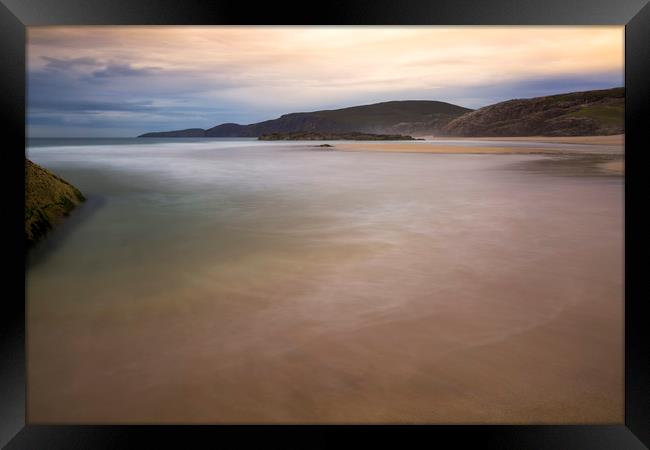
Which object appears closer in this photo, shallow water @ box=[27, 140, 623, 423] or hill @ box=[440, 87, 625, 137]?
shallow water @ box=[27, 140, 623, 423]

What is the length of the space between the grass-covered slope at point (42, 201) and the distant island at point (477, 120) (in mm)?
17772

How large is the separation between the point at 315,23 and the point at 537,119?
28.7 metres

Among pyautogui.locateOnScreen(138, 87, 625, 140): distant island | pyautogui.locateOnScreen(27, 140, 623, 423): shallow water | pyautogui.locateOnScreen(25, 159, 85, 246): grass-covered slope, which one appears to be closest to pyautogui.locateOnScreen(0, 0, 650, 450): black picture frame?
pyautogui.locateOnScreen(27, 140, 623, 423): shallow water

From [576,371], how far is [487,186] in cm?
517

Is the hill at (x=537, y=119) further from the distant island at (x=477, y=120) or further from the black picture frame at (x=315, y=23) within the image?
the black picture frame at (x=315, y=23)

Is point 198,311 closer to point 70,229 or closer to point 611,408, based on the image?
point 611,408

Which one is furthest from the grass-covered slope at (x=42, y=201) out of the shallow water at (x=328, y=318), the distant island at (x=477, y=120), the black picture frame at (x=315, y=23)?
the distant island at (x=477, y=120)

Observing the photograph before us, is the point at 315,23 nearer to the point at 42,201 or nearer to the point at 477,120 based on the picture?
the point at 42,201

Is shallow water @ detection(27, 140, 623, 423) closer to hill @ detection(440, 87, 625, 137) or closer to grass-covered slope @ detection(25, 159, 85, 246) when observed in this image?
grass-covered slope @ detection(25, 159, 85, 246)

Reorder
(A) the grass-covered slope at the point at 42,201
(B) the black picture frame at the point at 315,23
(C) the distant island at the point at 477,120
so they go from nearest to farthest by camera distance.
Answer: (B) the black picture frame at the point at 315,23
(A) the grass-covered slope at the point at 42,201
(C) the distant island at the point at 477,120

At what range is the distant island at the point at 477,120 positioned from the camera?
22.3 metres

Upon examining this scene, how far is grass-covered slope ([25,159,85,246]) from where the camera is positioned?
12.2 feet

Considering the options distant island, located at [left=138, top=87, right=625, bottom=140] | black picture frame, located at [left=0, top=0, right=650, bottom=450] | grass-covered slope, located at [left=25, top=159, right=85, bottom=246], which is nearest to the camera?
black picture frame, located at [left=0, top=0, right=650, bottom=450]

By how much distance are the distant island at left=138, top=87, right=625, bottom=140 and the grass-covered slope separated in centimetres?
1777
